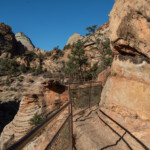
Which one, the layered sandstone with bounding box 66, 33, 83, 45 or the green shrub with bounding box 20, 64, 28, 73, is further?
the layered sandstone with bounding box 66, 33, 83, 45

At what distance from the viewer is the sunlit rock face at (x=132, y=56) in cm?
242

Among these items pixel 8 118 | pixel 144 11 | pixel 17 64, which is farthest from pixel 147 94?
pixel 17 64

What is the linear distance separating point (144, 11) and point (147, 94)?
185 cm

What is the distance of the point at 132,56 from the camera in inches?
113

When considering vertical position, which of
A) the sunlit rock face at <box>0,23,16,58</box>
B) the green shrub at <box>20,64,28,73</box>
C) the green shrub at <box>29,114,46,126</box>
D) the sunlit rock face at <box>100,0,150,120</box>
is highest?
the sunlit rock face at <box>0,23,16,58</box>

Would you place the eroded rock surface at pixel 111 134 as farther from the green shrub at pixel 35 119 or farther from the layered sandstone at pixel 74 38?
the layered sandstone at pixel 74 38

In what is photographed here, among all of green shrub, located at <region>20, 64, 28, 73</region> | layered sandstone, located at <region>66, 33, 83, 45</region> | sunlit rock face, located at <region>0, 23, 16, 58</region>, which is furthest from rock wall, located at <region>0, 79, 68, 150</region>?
layered sandstone, located at <region>66, 33, 83, 45</region>

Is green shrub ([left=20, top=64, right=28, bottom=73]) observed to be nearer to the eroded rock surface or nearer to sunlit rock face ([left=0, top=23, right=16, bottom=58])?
sunlit rock face ([left=0, top=23, right=16, bottom=58])

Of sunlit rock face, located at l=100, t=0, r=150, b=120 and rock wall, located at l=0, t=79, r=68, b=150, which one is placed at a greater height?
sunlit rock face, located at l=100, t=0, r=150, b=120

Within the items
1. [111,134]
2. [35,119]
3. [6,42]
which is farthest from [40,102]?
[6,42]

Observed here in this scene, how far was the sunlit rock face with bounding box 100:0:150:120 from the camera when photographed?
7.95 feet

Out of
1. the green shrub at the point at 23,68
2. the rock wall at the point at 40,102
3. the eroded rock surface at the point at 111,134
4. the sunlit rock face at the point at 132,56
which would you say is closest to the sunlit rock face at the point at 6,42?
the green shrub at the point at 23,68

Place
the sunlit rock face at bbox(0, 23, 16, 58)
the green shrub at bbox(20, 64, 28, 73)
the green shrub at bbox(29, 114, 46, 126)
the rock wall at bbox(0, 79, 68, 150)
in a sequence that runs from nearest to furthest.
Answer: the green shrub at bbox(29, 114, 46, 126) < the rock wall at bbox(0, 79, 68, 150) < the green shrub at bbox(20, 64, 28, 73) < the sunlit rock face at bbox(0, 23, 16, 58)

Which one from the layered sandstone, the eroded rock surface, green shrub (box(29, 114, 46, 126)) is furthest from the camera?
the layered sandstone
